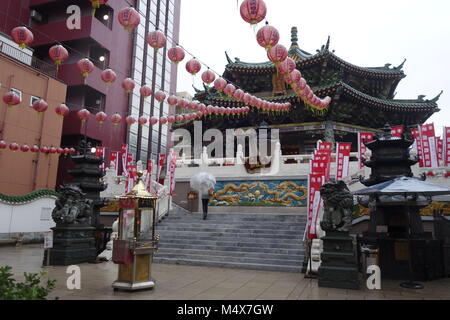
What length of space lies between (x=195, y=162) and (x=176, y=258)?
344 inches

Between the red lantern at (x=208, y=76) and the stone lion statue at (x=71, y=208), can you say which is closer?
the stone lion statue at (x=71, y=208)

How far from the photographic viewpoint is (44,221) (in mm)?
17719

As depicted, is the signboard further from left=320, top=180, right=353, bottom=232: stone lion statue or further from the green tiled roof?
the green tiled roof

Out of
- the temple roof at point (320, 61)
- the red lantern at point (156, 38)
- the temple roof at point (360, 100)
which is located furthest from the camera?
the temple roof at point (320, 61)

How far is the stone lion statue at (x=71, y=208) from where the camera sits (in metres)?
10.7

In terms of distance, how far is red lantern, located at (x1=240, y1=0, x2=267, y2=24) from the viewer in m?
7.50

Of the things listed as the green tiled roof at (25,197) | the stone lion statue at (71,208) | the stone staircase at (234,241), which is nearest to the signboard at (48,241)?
the stone lion statue at (71,208)

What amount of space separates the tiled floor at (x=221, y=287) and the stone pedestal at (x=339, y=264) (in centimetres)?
24

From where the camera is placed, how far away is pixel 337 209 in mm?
8172

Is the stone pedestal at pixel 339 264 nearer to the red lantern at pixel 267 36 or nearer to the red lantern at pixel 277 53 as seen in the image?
the red lantern at pixel 277 53

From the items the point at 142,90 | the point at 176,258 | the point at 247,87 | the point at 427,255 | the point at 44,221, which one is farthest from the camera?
the point at 247,87

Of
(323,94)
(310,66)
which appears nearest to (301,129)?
(323,94)

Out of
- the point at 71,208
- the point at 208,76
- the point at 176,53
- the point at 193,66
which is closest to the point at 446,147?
the point at 208,76

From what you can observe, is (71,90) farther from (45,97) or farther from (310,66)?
(310,66)
